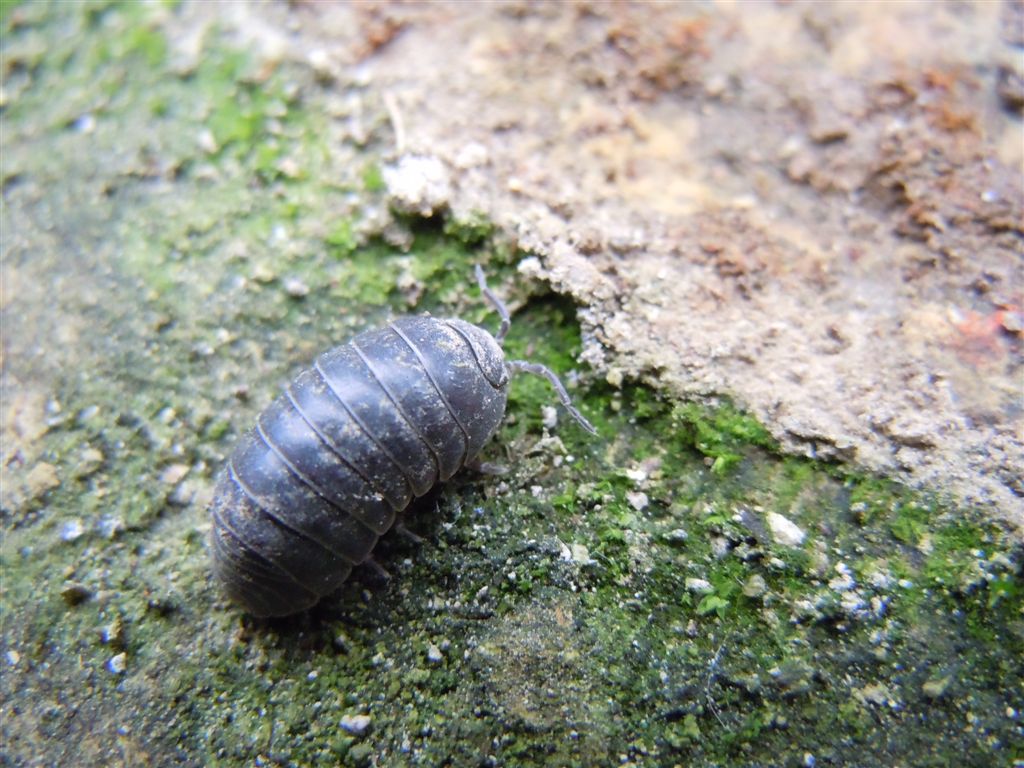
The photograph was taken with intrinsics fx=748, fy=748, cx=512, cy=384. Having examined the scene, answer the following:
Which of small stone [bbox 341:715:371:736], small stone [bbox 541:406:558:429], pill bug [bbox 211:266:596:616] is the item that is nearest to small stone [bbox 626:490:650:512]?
small stone [bbox 541:406:558:429]

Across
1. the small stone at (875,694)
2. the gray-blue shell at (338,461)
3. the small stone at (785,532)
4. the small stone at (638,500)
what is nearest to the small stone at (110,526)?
the gray-blue shell at (338,461)

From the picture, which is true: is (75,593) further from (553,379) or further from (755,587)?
(755,587)

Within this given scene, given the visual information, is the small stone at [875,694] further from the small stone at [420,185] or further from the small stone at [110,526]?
the small stone at [110,526]

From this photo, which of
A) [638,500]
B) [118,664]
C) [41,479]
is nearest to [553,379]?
[638,500]

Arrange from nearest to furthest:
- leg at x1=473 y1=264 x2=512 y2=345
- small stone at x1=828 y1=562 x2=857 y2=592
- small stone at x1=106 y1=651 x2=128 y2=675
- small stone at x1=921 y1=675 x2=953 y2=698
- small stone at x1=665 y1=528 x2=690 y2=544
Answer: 1. small stone at x1=921 y1=675 x2=953 y2=698
2. small stone at x1=828 y1=562 x2=857 y2=592
3. small stone at x1=665 y1=528 x2=690 y2=544
4. small stone at x1=106 y1=651 x2=128 y2=675
5. leg at x1=473 y1=264 x2=512 y2=345

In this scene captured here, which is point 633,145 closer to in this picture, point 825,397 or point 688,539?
point 825,397

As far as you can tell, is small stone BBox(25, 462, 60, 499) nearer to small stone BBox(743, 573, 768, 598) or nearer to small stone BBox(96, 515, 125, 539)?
small stone BBox(96, 515, 125, 539)
